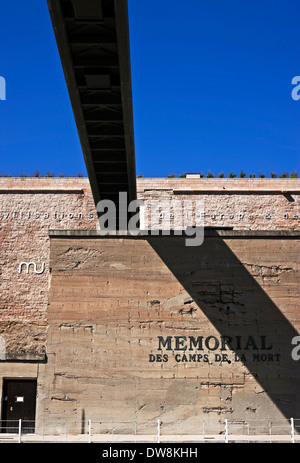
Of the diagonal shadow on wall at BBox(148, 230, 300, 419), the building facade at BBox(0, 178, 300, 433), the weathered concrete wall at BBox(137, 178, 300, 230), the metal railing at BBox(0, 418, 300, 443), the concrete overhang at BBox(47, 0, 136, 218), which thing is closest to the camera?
the concrete overhang at BBox(47, 0, 136, 218)

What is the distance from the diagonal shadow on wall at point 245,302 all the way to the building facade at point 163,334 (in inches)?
1.3

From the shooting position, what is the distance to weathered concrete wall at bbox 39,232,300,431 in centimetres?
1850

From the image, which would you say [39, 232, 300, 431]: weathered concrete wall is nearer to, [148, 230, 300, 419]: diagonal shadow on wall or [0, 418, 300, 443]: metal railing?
[148, 230, 300, 419]: diagonal shadow on wall

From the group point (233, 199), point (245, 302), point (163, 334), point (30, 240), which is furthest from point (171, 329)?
point (233, 199)

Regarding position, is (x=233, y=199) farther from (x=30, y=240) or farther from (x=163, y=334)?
(x=163, y=334)

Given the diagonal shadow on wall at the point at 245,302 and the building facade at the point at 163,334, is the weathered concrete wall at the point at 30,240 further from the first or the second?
the diagonal shadow on wall at the point at 245,302

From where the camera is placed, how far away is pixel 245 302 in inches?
760

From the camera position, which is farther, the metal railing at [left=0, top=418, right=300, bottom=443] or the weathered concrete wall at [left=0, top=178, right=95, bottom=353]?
the weathered concrete wall at [left=0, top=178, right=95, bottom=353]

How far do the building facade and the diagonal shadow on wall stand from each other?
3 centimetres

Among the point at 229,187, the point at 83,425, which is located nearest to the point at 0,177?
the point at 229,187

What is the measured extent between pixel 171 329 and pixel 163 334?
312 millimetres

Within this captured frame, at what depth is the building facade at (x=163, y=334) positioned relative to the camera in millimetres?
18484

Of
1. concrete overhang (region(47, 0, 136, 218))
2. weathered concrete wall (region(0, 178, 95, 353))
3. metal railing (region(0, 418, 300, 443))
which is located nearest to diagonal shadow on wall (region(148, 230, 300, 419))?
metal railing (region(0, 418, 300, 443))
